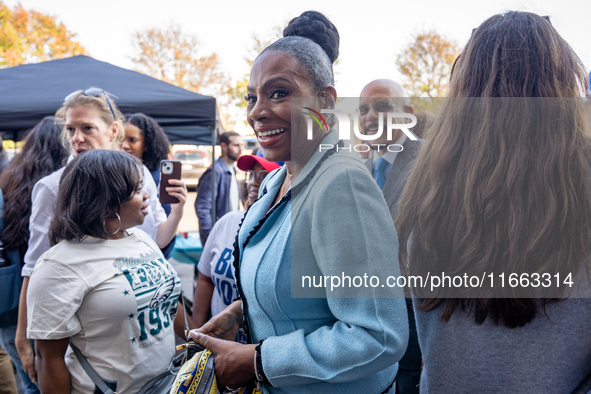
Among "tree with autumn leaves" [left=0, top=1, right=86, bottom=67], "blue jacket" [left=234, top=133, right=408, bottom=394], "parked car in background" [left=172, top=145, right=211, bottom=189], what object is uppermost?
"tree with autumn leaves" [left=0, top=1, right=86, bottom=67]

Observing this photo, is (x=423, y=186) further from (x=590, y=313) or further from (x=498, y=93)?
(x=590, y=313)

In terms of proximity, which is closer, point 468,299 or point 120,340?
point 468,299

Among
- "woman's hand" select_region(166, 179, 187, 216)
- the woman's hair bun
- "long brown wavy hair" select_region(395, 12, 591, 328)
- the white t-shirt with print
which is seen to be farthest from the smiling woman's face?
"woman's hand" select_region(166, 179, 187, 216)

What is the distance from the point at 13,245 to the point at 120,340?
1.54m

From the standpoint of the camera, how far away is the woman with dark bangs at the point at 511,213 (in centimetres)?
99

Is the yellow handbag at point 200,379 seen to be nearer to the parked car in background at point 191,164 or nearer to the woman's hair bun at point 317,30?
the woman's hair bun at point 317,30

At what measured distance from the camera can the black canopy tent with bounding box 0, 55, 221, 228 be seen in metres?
4.30

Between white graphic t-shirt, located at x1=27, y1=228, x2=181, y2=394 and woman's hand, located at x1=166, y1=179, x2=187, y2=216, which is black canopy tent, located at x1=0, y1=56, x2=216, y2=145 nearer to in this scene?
woman's hand, located at x1=166, y1=179, x2=187, y2=216

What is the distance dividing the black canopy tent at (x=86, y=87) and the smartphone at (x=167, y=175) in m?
1.93

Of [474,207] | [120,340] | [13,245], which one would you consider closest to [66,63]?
[13,245]

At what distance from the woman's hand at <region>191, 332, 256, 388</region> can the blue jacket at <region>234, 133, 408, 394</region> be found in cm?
6

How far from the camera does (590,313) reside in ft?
3.23

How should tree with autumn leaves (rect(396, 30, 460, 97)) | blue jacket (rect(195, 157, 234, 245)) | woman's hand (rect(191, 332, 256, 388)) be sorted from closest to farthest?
woman's hand (rect(191, 332, 256, 388)), blue jacket (rect(195, 157, 234, 245)), tree with autumn leaves (rect(396, 30, 460, 97))

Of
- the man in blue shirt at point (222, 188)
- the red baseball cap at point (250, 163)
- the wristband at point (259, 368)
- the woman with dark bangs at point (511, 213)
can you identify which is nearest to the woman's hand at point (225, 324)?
the wristband at point (259, 368)
